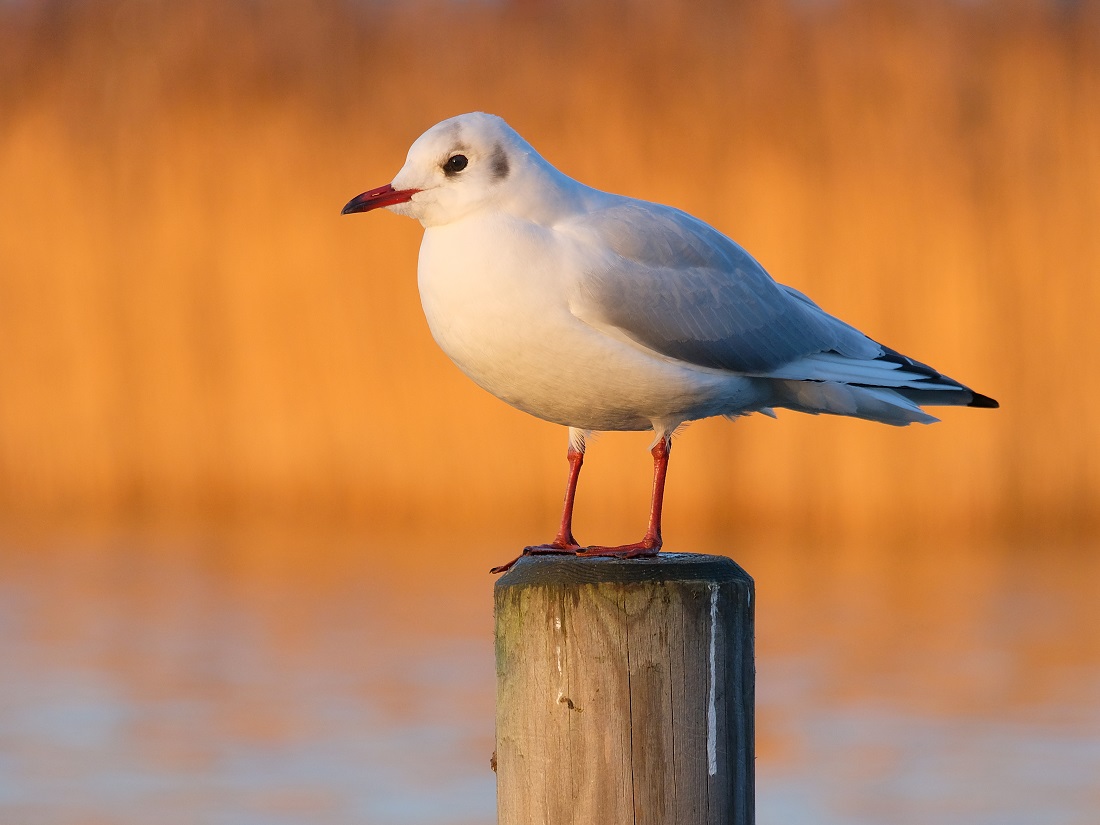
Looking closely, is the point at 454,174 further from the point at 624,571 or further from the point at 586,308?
the point at 624,571

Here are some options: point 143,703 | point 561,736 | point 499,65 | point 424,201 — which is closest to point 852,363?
point 424,201

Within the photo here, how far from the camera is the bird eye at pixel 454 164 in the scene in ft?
9.86

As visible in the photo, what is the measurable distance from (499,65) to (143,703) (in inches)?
150

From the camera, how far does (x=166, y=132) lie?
8.95 metres

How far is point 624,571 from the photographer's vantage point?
2400mm

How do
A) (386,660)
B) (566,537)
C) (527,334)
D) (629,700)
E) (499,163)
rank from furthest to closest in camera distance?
(386,660) → (566,537) → (499,163) → (527,334) → (629,700)

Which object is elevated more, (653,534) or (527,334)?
(527,334)

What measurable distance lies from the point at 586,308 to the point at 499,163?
1.03 feet

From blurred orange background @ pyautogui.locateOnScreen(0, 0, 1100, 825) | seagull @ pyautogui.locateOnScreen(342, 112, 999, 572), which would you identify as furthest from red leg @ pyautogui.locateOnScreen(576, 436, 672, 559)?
blurred orange background @ pyautogui.locateOnScreen(0, 0, 1100, 825)

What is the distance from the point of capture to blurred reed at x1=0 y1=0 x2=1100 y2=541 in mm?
8297

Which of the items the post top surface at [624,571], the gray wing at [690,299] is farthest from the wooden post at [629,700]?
the gray wing at [690,299]

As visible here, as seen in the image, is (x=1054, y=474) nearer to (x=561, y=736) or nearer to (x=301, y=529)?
(x=301, y=529)

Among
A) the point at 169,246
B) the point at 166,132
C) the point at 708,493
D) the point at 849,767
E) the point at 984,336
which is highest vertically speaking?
the point at 166,132

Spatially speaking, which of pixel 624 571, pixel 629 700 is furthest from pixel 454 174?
pixel 629 700
